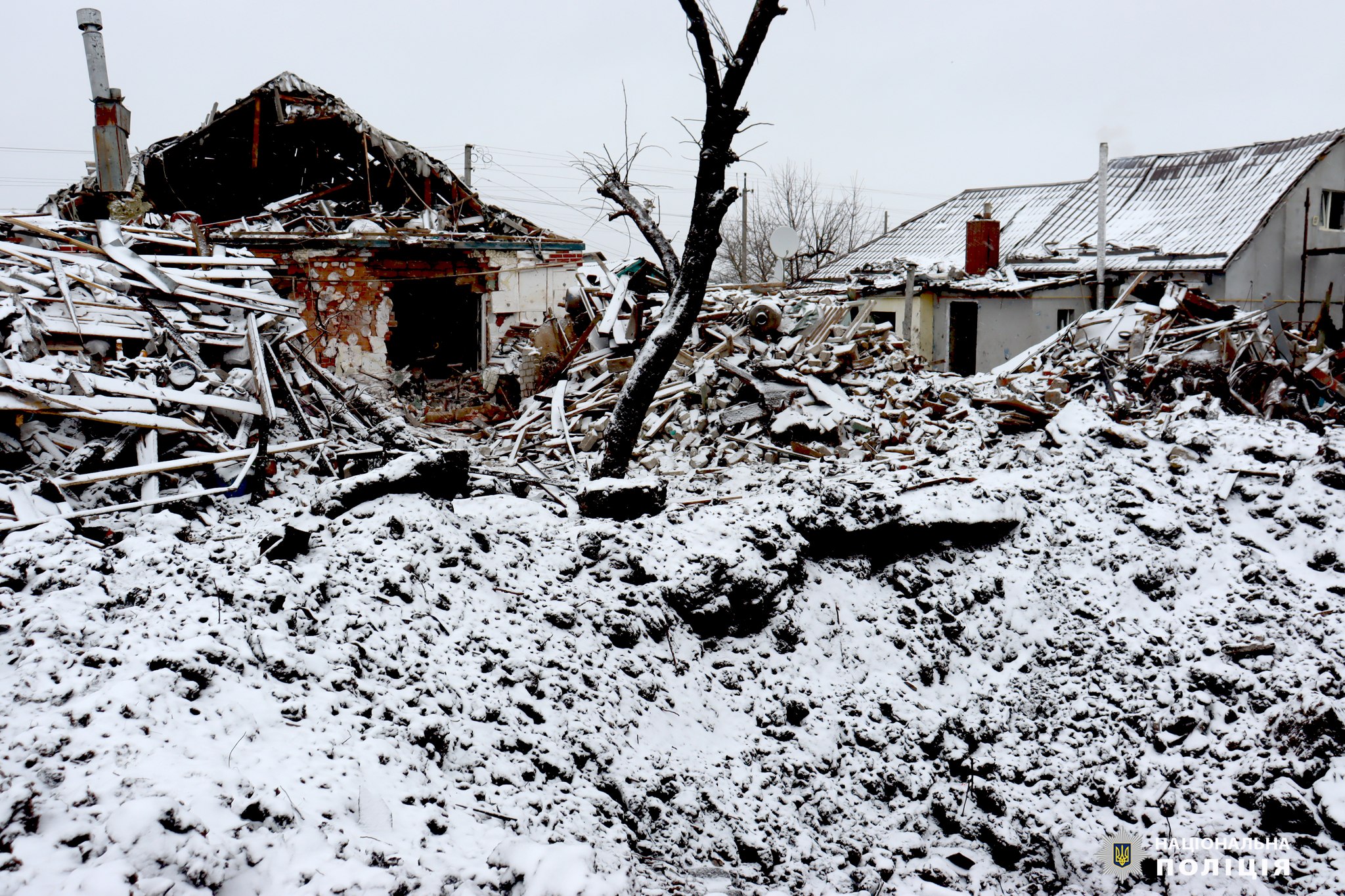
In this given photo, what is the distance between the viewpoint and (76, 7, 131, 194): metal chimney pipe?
13.5 meters

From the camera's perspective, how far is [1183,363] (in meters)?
9.54

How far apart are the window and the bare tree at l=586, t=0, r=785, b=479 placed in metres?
18.8

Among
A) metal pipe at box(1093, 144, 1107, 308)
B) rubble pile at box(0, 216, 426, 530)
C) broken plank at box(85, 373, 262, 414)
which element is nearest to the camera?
rubble pile at box(0, 216, 426, 530)

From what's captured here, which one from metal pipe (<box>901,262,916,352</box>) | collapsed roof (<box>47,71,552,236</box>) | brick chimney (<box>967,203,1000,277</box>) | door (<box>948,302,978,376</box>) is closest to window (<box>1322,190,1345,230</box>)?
brick chimney (<box>967,203,1000,277</box>)

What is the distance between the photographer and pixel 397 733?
3.42m

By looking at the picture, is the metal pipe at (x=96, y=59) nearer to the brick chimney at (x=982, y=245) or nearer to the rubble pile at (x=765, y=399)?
the rubble pile at (x=765, y=399)

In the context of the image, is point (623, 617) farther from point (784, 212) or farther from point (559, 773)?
point (784, 212)

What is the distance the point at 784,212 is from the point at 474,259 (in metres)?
35.5

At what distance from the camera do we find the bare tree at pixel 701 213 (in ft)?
20.6

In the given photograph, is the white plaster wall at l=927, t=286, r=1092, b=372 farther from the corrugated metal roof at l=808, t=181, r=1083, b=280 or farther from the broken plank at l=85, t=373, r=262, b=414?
the broken plank at l=85, t=373, r=262, b=414

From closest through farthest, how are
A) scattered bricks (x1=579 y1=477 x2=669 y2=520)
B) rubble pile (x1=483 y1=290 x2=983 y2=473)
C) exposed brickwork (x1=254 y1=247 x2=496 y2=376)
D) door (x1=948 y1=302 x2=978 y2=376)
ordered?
scattered bricks (x1=579 y1=477 x2=669 y2=520) < rubble pile (x1=483 y1=290 x2=983 y2=473) < exposed brickwork (x1=254 y1=247 x2=496 y2=376) < door (x1=948 y1=302 x2=978 y2=376)

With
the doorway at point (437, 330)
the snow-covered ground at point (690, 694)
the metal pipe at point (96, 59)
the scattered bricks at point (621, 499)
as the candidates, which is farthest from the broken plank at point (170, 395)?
the metal pipe at point (96, 59)

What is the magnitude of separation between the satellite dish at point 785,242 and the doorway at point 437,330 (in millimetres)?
7642

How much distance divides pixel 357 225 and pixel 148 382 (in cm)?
607
